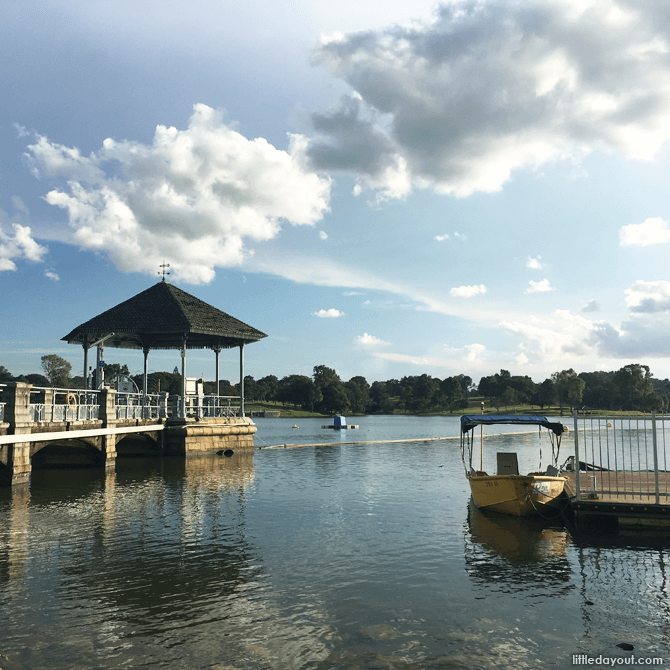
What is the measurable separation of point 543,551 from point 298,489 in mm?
14235

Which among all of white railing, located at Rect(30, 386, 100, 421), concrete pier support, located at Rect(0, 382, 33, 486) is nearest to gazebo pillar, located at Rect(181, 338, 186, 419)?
white railing, located at Rect(30, 386, 100, 421)

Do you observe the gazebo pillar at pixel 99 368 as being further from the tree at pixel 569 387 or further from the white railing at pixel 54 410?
the tree at pixel 569 387

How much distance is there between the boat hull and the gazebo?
86.4 feet

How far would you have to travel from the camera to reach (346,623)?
1045cm

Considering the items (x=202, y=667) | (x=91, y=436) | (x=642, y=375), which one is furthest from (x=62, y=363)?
(x=642, y=375)

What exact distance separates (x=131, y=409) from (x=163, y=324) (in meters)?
6.78

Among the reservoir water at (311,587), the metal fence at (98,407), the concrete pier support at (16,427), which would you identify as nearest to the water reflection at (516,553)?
the reservoir water at (311,587)

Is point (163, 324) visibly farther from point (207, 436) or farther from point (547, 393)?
point (547, 393)

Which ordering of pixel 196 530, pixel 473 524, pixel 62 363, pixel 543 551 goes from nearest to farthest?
pixel 543 551 < pixel 196 530 < pixel 473 524 < pixel 62 363

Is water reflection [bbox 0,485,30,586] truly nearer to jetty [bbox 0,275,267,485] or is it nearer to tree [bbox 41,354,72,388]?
jetty [bbox 0,275,267,485]

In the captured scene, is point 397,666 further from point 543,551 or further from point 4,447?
point 4,447

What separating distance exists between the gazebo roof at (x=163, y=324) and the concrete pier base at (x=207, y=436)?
672cm

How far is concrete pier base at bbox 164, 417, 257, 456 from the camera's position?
3991cm

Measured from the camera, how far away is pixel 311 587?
12469 millimetres
